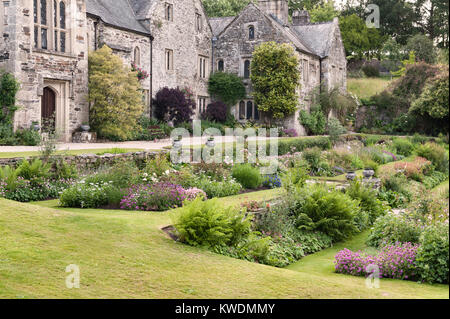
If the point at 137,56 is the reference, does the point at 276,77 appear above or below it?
below

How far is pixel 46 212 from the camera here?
925cm

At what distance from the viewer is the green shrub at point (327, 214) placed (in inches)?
460

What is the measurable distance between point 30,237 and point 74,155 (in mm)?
6942

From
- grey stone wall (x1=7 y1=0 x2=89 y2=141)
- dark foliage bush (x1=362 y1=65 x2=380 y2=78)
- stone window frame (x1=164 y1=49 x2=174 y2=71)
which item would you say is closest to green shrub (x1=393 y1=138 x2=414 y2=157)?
stone window frame (x1=164 y1=49 x2=174 y2=71)

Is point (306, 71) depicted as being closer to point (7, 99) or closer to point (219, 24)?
point (219, 24)

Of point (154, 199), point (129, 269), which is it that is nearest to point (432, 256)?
point (129, 269)

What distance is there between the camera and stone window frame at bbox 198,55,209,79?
3400 cm

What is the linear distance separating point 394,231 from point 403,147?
53.9ft

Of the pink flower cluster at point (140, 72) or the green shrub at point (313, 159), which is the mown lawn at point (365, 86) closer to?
the pink flower cluster at point (140, 72)

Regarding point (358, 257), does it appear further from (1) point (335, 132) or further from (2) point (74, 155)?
(1) point (335, 132)

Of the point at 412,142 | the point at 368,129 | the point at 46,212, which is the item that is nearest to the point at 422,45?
the point at 368,129

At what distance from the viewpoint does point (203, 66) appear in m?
34.6

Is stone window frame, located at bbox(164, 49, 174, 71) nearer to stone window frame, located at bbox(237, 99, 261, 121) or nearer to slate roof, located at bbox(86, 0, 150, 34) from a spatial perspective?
slate roof, located at bbox(86, 0, 150, 34)
